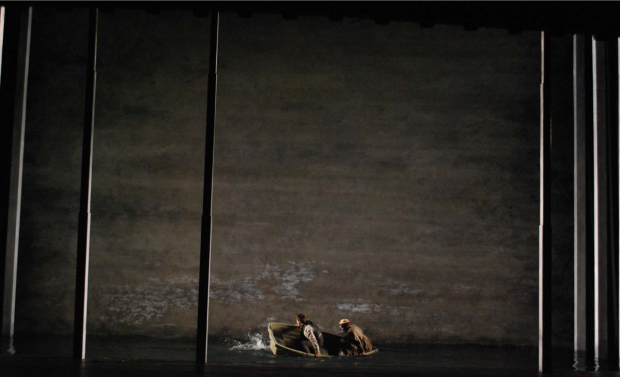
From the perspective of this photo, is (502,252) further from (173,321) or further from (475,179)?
(173,321)

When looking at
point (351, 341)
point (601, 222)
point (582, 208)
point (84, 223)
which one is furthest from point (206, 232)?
point (582, 208)

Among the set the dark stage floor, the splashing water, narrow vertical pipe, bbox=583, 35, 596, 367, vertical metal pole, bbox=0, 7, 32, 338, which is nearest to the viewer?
the dark stage floor

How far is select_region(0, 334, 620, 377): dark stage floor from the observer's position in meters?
5.85

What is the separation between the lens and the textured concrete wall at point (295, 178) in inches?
483

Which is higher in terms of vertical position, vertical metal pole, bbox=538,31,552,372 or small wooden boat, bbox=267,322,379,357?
vertical metal pole, bbox=538,31,552,372

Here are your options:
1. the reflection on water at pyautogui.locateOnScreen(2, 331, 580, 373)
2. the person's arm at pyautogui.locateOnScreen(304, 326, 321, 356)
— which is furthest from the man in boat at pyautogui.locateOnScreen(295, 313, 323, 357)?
the reflection on water at pyautogui.locateOnScreen(2, 331, 580, 373)

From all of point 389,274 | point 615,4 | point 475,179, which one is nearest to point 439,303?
point 389,274

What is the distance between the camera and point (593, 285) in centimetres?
997

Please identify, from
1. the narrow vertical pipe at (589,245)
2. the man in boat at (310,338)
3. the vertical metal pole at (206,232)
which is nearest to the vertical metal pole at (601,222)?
the narrow vertical pipe at (589,245)

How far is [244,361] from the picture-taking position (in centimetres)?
898

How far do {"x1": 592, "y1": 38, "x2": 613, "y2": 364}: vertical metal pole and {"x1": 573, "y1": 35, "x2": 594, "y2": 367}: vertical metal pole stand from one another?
114mm

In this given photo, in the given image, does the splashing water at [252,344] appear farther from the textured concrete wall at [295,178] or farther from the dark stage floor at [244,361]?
the textured concrete wall at [295,178]

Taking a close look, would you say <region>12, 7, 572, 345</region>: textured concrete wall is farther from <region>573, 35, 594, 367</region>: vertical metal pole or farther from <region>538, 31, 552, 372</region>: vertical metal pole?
<region>538, 31, 552, 372</region>: vertical metal pole

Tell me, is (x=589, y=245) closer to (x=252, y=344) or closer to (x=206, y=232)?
(x=252, y=344)
